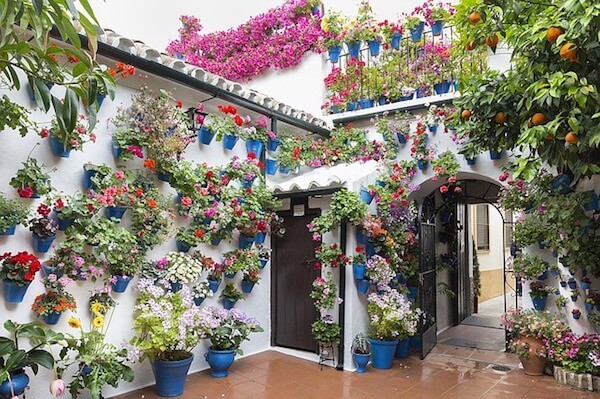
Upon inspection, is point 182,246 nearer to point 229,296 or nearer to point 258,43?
point 229,296

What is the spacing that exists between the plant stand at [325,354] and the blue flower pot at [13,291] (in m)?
3.48

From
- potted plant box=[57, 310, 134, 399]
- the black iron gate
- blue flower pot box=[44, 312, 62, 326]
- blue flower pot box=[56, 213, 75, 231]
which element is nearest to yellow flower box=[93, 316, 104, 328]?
potted plant box=[57, 310, 134, 399]

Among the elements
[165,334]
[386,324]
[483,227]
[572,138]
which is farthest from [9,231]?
[483,227]

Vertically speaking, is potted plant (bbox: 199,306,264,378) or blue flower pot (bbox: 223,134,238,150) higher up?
blue flower pot (bbox: 223,134,238,150)

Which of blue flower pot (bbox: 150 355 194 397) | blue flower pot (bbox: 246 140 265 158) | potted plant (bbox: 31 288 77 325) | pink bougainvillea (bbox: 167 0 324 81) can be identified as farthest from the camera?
pink bougainvillea (bbox: 167 0 324 81)

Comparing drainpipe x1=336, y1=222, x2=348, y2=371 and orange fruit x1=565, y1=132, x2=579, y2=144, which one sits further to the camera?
drainpipe x1=336, y1=222, x2=348, y2=371

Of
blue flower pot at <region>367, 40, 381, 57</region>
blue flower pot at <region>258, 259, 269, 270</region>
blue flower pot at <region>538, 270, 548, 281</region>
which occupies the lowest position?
blue flower pot at <region>538, 270, 548, 281</region>

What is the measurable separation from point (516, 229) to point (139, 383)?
4.89 meters

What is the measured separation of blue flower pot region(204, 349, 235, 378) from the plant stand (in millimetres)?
1207

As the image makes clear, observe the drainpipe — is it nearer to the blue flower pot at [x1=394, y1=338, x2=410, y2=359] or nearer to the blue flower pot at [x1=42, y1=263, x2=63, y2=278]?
the blue flower pot at [x1=394, y1=338, x2=410, y2=359]

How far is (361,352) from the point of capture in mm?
5570

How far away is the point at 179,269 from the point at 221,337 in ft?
3.30

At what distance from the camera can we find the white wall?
12.8 feet

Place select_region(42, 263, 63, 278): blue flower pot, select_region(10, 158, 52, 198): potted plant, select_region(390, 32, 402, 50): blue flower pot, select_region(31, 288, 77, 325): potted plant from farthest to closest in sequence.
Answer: select_region(390, 32, 402, 50): blue flower pot
select_region(42, 263, 63, 278): blue flower pot
select_region(31, 288, 77, 325): potted plant
select_region(10, 158, 52, 198): potted plant
